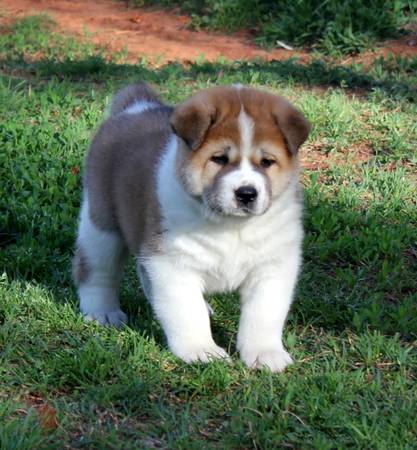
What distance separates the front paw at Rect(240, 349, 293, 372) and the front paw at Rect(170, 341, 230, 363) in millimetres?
106

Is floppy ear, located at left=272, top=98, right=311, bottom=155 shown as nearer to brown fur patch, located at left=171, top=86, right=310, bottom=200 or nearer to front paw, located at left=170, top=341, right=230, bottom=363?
brown fur patch, located at left=171, top=86, right=310, bottom=200

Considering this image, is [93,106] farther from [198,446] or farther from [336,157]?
[198,446]

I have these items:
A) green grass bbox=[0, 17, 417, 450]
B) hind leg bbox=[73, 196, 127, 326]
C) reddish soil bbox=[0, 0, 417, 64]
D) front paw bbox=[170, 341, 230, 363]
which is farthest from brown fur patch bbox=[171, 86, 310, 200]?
reddish soil bbox=[0, 0, 417, 64]

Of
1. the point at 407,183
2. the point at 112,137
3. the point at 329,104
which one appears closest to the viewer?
the point at 112,137

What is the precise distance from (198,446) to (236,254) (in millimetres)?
1126

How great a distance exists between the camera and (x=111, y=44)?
1205cm

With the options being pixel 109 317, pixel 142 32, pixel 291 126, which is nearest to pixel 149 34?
pixel 142 32

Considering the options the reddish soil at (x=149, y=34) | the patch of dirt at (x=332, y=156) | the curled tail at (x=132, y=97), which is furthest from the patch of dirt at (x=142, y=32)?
the curled tail at (x=132, y=97)

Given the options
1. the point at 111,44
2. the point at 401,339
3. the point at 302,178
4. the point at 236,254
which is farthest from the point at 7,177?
the point at 111,44

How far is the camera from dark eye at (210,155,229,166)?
4625 mm

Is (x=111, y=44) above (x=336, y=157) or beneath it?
beneath

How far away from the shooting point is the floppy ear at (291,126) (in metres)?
4.70

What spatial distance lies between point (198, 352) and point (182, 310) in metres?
0.22

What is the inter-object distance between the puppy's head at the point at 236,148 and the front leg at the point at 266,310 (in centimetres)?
43
